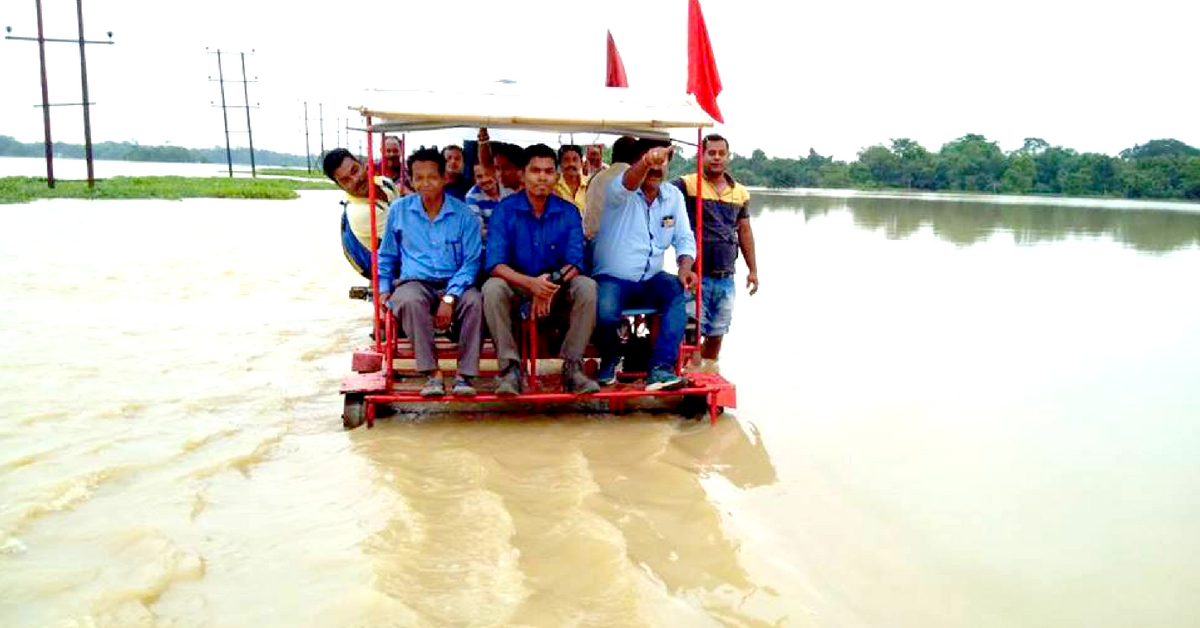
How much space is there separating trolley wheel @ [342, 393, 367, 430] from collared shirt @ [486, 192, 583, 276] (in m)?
1.09

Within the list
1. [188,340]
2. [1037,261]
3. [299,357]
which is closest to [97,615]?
[299,357]

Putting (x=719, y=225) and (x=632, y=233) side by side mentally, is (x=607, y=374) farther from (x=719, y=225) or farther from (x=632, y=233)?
(x=719, y=225)

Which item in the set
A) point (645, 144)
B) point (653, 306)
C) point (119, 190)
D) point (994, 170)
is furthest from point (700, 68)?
point (994, 170)

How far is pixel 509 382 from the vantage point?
17.4ft

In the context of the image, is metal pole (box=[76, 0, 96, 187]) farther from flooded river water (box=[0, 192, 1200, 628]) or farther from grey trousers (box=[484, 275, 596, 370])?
grey trousers (box=[484, 275, 596, 370])

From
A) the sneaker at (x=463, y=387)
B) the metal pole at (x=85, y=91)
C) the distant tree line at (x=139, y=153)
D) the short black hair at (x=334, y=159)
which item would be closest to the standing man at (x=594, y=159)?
the short black hair at (x=334, y=159)

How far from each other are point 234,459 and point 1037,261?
55.5 ft

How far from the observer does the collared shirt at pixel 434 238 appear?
545 cm

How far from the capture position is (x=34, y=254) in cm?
1261

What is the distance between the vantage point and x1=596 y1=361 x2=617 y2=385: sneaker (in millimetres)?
5812

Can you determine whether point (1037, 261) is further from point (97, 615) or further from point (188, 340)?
point (97, 615)

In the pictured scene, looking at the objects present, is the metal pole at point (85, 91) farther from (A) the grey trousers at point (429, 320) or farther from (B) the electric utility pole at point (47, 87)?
(A) the grey trousers at point (429, 320)

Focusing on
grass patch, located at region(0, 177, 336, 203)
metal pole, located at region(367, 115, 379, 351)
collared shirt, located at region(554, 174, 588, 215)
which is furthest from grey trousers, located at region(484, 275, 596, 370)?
grass patch, located at region(0, 177, 336, 203)

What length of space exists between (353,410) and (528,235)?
1.47 metres
